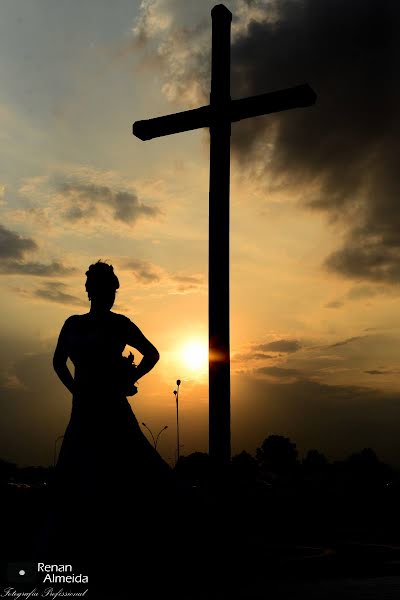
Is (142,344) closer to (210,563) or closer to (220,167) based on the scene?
(210,563)

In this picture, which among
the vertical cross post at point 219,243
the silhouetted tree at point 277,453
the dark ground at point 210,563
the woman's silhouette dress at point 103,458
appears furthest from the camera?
the silhouetted tree at point 277,453

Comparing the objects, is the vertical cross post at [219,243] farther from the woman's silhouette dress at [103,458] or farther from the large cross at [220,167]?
the woman's silhouette dress at [103,458]

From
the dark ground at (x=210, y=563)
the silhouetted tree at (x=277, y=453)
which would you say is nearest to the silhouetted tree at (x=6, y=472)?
the dark ground at (x=210, y=563)

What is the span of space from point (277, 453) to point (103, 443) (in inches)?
6267

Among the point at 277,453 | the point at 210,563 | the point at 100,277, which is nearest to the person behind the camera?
the point at 210,563

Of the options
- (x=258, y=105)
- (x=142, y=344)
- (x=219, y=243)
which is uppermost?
(x=258, y=105)

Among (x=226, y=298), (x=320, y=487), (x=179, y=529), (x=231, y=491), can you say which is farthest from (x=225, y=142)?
(x=320, y=487)

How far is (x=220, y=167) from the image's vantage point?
7855 millimetres

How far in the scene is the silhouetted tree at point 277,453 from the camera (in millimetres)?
160750

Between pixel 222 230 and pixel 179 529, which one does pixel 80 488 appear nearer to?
pixel 179 529

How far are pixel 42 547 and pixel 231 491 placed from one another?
2067 millimetres

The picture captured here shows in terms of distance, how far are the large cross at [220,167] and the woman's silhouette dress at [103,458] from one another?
122cm

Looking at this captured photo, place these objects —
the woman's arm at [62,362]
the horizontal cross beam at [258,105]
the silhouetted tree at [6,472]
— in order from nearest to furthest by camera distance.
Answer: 1. the woman's arm at [62,362]
2. the horizontal cross beam at [258,105]
3. the silhouetted tree at [6,472]

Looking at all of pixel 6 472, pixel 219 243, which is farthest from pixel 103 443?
pixel 6 472
